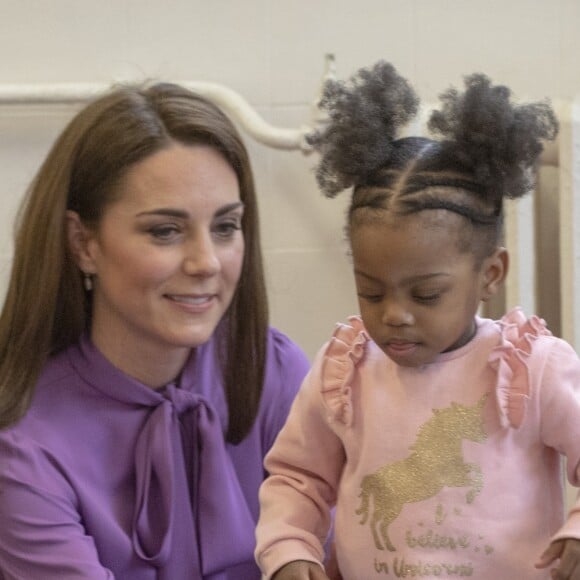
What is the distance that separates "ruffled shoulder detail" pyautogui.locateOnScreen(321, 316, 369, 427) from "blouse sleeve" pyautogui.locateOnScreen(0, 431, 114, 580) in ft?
1.19

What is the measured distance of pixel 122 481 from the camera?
1.34 metres

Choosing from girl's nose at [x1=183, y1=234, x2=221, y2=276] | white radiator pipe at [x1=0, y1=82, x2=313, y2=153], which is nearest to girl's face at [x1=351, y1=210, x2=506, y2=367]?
girl's nose at [x1=183, y1=234, x2=221, y2=276]

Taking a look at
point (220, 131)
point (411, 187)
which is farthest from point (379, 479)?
point (220, 131)

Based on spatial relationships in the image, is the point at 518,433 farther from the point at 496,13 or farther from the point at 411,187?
the point at 496,13

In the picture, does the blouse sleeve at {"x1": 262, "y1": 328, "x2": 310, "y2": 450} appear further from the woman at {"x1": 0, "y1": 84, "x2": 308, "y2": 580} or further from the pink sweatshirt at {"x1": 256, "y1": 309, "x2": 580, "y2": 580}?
the pink sweatshirt at {"x1": 256, "y1": 309, "x2": 580, "y2": 580}

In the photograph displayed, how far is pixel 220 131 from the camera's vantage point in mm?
1330

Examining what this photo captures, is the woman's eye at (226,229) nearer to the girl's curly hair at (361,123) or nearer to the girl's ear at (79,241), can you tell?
the girl's ear at (79,241)

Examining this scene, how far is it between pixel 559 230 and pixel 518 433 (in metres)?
0.88

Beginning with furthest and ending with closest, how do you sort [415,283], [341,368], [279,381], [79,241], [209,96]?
[209,96], [279,381], [79,241], [341,368], [415,283]

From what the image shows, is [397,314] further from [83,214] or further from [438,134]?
[83,214]

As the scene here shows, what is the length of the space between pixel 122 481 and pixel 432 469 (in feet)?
1.57

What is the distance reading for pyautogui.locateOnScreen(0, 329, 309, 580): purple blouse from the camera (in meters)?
1.26

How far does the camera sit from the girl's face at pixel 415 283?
0.98 meters

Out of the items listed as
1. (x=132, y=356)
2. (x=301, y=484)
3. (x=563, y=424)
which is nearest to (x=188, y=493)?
(x=132, y=356)
